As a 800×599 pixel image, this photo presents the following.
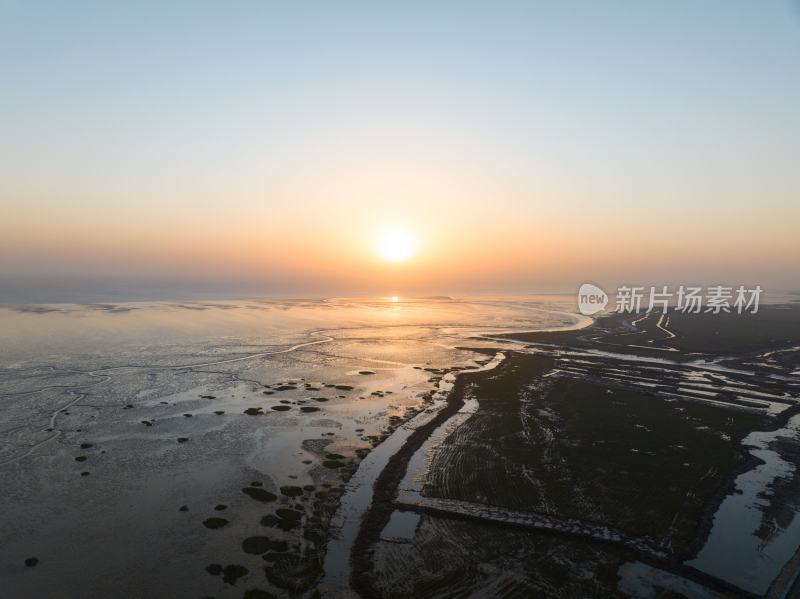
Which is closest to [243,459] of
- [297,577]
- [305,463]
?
[305,463]

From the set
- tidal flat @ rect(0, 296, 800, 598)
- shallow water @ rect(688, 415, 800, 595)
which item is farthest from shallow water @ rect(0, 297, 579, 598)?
shallow water @ rect(688, 415, 800, 595)

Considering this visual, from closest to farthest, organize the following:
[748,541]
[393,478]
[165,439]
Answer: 1. [748,541]
2. [393,478]
3. [165,439]

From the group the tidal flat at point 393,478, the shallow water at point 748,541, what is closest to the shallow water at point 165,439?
the tidal flat at point 393,478

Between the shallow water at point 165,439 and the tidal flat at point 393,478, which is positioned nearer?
the tidal flat at point 393,478

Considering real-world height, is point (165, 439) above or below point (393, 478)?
above

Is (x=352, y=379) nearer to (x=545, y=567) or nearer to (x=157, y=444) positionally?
(x=157, y=444)

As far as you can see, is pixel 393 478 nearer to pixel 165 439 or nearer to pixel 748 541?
pixel 165 439

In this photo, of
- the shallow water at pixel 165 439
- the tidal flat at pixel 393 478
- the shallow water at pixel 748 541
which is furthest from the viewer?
the shallow water at pixel 165 439

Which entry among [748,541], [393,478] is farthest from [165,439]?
[748,541]

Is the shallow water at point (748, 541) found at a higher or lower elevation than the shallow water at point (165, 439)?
lower

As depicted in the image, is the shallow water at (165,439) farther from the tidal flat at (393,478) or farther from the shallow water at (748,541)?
the shallow water at (748,541)
